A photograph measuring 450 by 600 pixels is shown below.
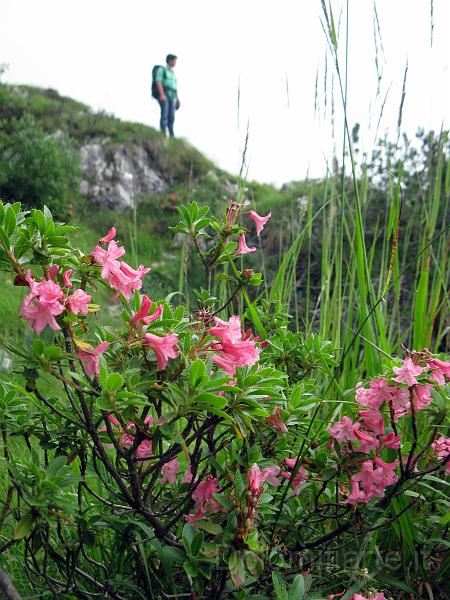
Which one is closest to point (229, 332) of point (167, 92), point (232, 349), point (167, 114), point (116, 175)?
point (232, 349)

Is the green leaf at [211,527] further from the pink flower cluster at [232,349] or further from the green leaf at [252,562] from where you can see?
the pink flower cluster at [232,349]

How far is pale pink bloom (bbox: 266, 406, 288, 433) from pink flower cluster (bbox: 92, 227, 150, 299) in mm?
288

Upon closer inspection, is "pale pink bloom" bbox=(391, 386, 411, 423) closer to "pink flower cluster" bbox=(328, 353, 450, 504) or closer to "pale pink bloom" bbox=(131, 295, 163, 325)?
"pink flower cluster" bbox=(328, 353, 450, 504)

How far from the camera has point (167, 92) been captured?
11242mm

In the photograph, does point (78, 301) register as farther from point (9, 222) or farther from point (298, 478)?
point (298, 478)

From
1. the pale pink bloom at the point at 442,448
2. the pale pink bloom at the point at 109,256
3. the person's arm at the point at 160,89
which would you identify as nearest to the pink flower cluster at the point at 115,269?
the pale pink bloom at the point at 109,256

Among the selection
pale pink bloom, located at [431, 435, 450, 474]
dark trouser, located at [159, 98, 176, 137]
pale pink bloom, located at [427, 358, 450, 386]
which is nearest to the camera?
pale pink bloom, located at [427, 358, 450, 386]

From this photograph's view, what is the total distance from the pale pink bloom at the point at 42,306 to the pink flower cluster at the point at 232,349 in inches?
7.9

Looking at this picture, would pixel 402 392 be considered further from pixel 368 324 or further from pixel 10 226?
pixel 10 226

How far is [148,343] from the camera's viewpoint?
28.1 inches

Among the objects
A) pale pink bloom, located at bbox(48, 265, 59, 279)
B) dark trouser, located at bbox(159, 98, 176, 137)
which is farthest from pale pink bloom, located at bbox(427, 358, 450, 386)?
dark trouser, located at bbox(159, 98, 176, 137)

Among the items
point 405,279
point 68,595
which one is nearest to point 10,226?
point 68,595

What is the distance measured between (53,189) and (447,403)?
7.13 m

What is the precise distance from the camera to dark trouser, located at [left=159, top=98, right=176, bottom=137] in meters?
11.3
